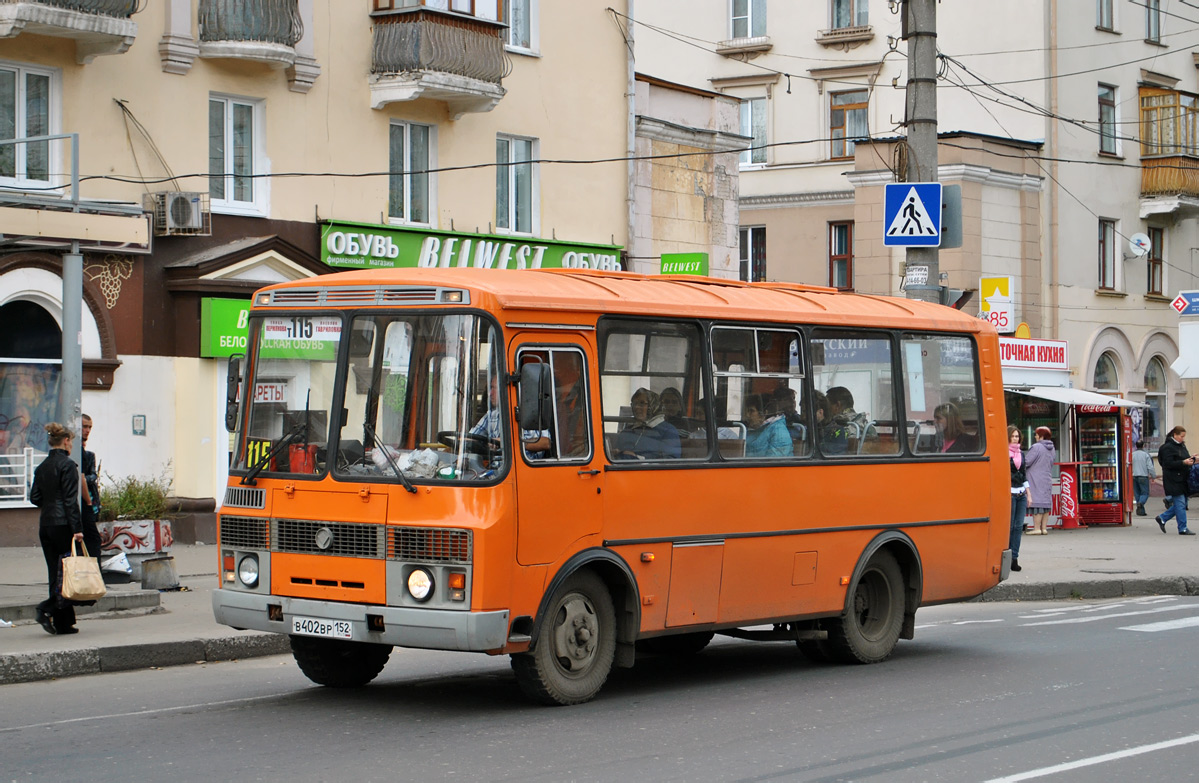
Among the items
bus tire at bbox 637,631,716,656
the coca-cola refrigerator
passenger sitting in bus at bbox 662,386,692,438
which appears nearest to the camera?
passenger sitting in bus at bbox 662,386,692,438

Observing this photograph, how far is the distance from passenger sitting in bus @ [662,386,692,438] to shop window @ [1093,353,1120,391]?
32.8 metres

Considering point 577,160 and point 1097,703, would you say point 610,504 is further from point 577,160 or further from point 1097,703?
point 577,160

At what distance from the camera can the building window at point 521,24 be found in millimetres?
26469

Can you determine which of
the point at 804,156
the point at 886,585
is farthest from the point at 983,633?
the point at 804,156

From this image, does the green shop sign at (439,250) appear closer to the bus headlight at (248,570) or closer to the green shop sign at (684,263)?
the green shop sign at (684,263)

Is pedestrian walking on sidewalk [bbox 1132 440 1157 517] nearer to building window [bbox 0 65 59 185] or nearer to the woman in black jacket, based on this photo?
building window [bbox 0 65 59 185]

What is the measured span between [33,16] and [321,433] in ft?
38.8

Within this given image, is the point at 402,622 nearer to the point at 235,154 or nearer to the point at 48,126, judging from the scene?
the point at 48,126

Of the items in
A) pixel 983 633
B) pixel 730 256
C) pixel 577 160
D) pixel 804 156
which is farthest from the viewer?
pixel 804 156

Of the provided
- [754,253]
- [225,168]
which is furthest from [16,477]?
[754,253]

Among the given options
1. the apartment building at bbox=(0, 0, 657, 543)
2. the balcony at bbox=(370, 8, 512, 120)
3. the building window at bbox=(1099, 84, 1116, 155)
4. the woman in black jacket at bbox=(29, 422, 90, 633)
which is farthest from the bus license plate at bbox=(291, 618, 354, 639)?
the building window at bbox=(1099, 84, 1116, 155)

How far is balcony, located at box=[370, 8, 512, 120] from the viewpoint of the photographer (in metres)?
23.8

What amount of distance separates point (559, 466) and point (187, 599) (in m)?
7.11

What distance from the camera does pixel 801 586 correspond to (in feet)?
37.1
